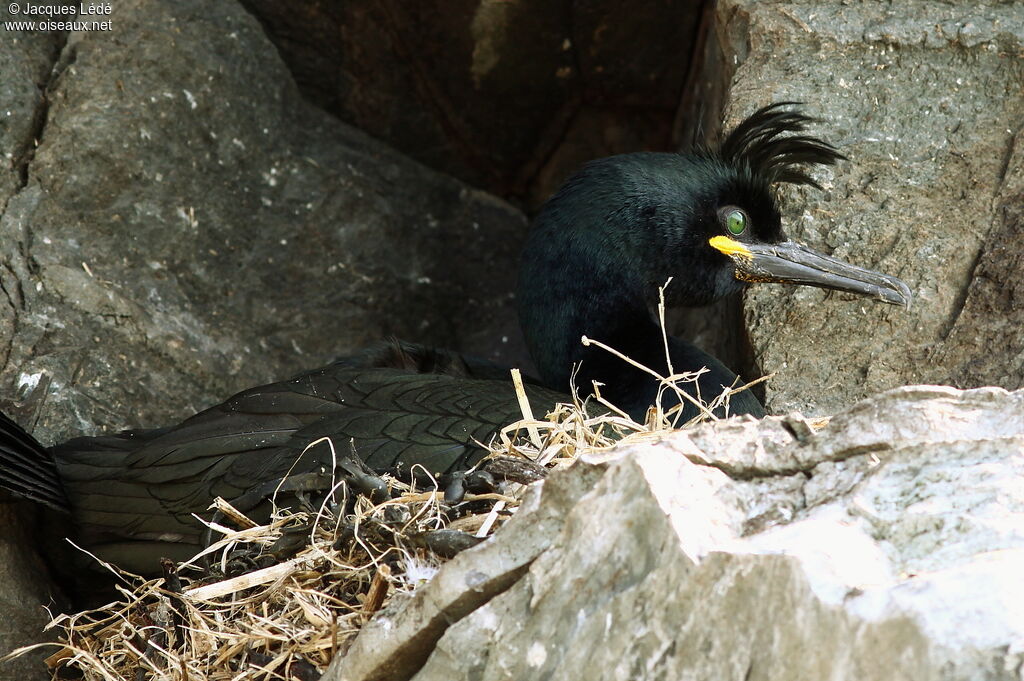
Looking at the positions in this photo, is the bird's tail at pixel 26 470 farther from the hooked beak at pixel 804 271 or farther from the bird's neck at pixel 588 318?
the hooked beak at pixel 804 271

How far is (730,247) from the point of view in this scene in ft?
10.5

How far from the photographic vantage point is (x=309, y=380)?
9.59ft

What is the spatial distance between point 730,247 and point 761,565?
68.5 inches

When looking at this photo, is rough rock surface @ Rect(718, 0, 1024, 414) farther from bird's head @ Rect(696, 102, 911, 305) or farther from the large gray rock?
the large gray rock

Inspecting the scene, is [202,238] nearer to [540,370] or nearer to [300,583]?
[540,370]

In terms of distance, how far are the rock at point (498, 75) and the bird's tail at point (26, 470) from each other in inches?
83.7

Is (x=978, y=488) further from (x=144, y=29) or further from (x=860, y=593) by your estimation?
(x=144, y=29)

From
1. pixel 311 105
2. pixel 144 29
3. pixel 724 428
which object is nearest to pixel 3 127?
pixel 144 29

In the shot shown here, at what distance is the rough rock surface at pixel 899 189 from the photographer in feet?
10.2

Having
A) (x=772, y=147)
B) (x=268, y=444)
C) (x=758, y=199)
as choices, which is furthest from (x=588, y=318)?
(x=268, y=444)

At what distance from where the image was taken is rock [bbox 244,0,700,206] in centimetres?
422

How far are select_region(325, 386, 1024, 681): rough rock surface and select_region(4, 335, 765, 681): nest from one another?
20 cm

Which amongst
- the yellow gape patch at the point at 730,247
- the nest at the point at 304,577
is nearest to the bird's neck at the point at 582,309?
the yellow gape patch at the point at 730,247

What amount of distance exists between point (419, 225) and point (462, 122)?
1.58 feet
